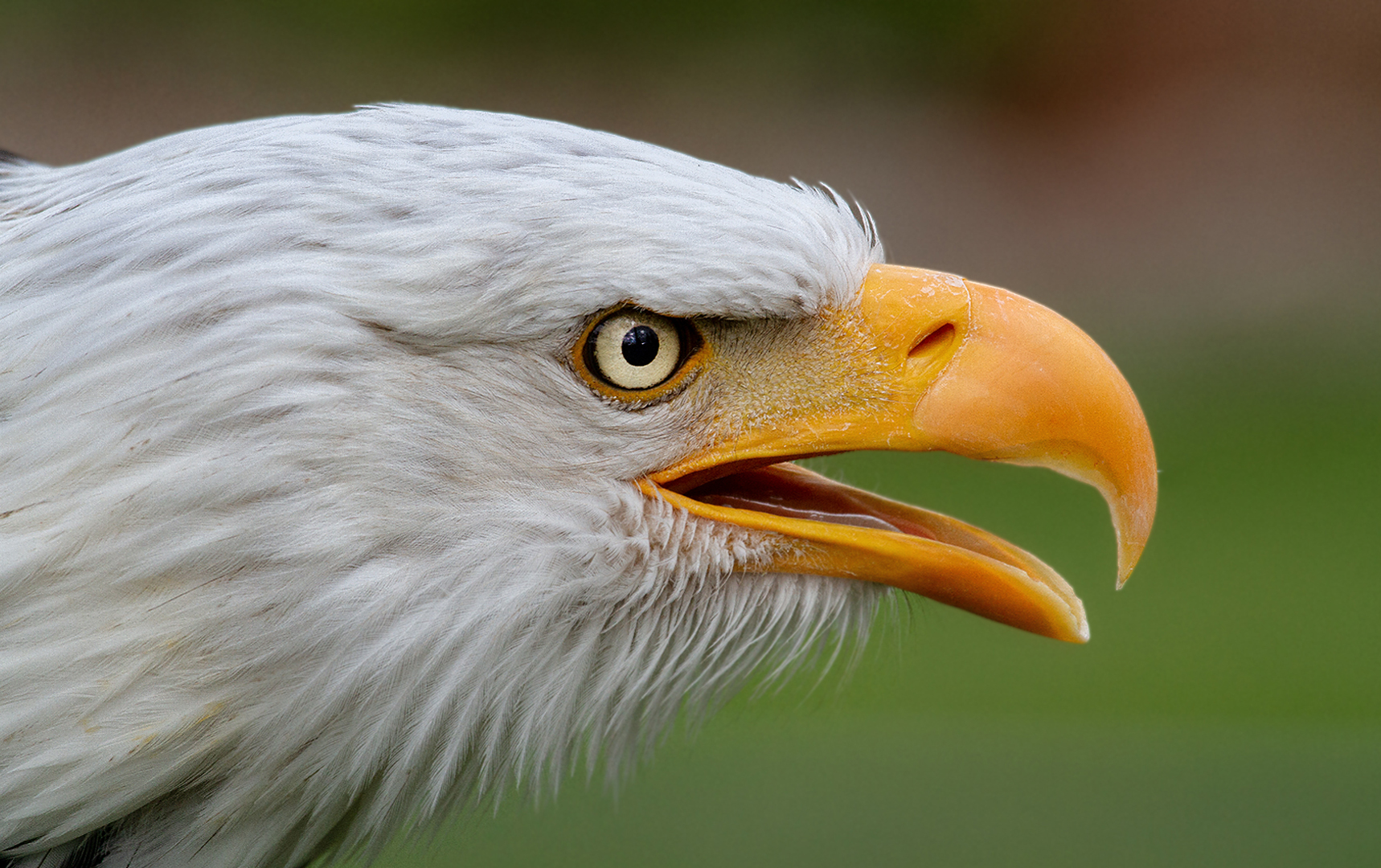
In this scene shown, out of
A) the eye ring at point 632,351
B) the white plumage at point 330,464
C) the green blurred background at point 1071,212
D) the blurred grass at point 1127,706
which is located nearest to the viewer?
the white plumage at point 330,464

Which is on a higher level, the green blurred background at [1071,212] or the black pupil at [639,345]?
the green blurred background at [1071,212]

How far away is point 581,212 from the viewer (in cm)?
133

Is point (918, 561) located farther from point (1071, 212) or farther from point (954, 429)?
point (1071, 212)

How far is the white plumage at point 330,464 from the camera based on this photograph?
127 cm

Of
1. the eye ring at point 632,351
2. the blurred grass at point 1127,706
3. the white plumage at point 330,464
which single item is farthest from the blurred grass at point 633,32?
the eye ring at point 632,351

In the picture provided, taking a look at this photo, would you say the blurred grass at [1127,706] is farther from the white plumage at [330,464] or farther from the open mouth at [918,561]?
→ the white plumage at [330,464]

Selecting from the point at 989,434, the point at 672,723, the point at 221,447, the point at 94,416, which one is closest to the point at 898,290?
the point at 989,434

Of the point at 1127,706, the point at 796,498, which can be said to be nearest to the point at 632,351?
the point at 796,498

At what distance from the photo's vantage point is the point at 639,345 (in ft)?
4.54

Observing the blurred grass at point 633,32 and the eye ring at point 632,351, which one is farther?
the blurred grass at point 633,32

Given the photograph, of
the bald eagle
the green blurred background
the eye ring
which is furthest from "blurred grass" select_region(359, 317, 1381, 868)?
the eye ring

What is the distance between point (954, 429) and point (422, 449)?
64 centimetres

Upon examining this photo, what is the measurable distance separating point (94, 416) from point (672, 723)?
85 centimetres

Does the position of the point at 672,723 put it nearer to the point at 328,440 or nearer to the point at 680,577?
the point at 680,577
